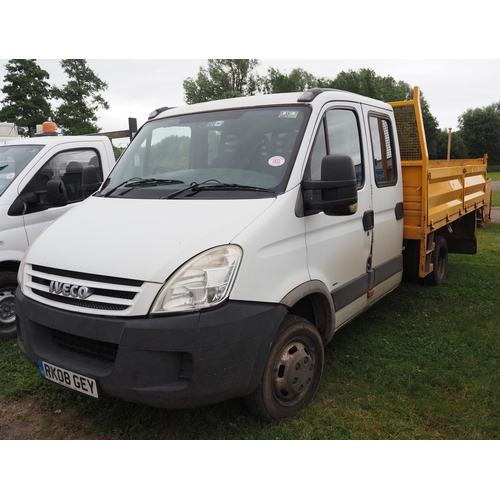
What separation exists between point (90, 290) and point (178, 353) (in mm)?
645

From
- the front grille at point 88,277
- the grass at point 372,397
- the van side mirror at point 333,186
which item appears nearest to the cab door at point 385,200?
the grass at point 372,397

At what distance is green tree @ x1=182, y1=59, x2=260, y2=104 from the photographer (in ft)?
166

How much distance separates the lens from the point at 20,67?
30.5m

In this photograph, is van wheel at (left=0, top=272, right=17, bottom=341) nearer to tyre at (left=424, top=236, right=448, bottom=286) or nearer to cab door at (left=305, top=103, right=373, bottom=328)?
cab door at (left=305, top=103, right=373, bottom=328)

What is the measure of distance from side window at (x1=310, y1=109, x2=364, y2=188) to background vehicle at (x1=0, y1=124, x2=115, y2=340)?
209cm

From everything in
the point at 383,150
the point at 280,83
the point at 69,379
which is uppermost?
the point at 280,83

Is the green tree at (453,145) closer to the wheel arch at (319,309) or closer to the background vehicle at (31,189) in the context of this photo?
the background vehicle at (31,189)

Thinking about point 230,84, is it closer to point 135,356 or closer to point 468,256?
point 468,256

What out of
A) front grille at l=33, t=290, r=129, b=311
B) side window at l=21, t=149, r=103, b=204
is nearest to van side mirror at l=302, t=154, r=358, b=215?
front grille at l=33, t=290, r=129, b=311

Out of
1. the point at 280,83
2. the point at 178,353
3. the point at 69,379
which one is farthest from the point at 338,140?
the point at 280,83

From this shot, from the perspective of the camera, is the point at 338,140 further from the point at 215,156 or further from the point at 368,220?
the point at 215,156

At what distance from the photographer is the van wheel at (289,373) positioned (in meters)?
2.97

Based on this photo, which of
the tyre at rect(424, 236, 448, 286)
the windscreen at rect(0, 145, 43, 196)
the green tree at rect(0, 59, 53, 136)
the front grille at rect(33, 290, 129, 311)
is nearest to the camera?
the front grille at rect(33, 290, 129, 311)

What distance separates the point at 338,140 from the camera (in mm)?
3773
